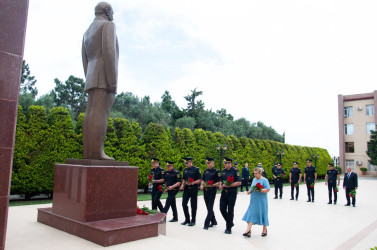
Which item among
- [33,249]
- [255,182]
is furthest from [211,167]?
[33,249]

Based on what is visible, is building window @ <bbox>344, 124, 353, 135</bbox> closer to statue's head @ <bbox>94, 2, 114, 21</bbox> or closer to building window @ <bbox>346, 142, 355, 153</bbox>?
building window @ <bbox>346, 142, 355, 153</bbox>

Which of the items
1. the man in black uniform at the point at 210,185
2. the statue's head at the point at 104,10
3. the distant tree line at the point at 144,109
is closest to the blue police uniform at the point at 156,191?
the man in black uniform at the point at 210,185

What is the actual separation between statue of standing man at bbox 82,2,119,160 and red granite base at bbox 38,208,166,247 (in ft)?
4.08

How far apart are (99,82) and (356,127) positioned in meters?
44.0

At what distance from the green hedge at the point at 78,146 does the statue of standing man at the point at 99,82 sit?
22.5 feet

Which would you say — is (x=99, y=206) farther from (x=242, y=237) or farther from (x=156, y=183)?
(x=156, y=183)

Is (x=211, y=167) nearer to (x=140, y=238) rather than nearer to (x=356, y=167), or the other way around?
(x=140, y=238)

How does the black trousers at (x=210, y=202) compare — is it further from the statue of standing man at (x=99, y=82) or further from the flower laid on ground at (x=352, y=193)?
the flower laid on ground at (x=352, y=193)

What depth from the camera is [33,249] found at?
4141mm

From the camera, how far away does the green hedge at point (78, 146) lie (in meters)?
11.1

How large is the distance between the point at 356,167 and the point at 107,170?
4339cm

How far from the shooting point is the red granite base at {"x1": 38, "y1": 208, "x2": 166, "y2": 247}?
4.45 meters

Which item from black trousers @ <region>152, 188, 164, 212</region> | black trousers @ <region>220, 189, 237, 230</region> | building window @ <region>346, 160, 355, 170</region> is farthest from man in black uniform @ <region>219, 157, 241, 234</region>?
building window @ <region>346, 160, 355, 170</region>

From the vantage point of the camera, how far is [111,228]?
451 cm
